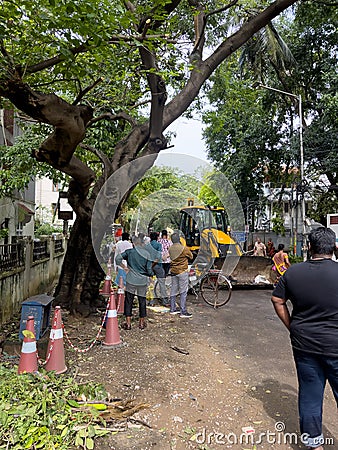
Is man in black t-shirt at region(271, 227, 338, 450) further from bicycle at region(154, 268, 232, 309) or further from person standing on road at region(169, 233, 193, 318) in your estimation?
bicycle at region(154, 268, 232, 309)

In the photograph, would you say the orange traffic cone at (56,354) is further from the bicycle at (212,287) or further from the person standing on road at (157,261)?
the bicycle at (212,287)

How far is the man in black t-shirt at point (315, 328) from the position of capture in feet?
9.93

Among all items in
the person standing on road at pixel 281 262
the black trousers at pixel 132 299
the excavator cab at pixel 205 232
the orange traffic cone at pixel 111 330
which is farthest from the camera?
the excavator cab at pixel 205 232

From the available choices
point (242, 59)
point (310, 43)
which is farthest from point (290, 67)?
point (242, 59)

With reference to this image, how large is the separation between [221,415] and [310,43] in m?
19.5

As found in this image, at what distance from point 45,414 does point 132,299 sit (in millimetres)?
3651

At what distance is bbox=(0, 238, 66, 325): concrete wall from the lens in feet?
24.1

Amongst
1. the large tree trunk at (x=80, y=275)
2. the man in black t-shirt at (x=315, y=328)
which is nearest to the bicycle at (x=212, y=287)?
the large tree trunk at (x=80, y=275)

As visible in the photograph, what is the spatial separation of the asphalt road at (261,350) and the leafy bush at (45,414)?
6.12 feet

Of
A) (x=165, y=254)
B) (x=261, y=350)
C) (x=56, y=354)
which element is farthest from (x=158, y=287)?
(x=56, y=354)

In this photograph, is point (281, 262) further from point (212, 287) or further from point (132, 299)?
point (132, 299)

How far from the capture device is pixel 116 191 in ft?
25.4

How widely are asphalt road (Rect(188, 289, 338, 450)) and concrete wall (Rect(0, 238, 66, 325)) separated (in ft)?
12.6

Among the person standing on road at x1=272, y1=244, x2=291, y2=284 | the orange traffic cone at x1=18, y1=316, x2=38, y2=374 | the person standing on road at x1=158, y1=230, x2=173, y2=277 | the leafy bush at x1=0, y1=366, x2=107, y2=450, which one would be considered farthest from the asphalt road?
the orange traffic cone at x1=18, y1=316, x2=38, y2=374
